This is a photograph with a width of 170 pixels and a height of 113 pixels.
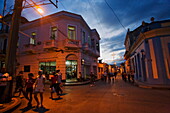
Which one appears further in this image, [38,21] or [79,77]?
[38,21]

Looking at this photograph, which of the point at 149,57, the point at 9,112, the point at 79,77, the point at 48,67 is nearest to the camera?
the point at 9,112

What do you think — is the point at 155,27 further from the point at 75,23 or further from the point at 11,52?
the point at 11,52

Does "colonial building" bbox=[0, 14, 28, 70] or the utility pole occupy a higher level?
"colonial building" bbox=[0, 14, 28, 70]

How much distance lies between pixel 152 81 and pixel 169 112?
772cm

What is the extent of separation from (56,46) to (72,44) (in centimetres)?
250

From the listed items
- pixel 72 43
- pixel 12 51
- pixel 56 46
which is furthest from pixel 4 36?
pixel 12 51

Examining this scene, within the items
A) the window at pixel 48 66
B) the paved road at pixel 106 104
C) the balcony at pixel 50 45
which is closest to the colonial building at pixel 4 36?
the balcony at pixel 50 45


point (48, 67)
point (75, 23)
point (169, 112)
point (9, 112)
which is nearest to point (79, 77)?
point (48, 67)

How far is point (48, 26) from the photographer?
15.2 meters

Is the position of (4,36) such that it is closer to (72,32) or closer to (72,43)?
(72,32)

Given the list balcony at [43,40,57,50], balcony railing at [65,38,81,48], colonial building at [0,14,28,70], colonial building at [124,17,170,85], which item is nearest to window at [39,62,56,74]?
balcony at [43,40,57,50]

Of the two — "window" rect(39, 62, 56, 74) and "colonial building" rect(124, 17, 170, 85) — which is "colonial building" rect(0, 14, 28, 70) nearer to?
"window" rect(39, 62, 56, 74)

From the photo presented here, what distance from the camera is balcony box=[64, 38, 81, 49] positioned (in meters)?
13.4

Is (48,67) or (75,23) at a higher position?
(75,23)
